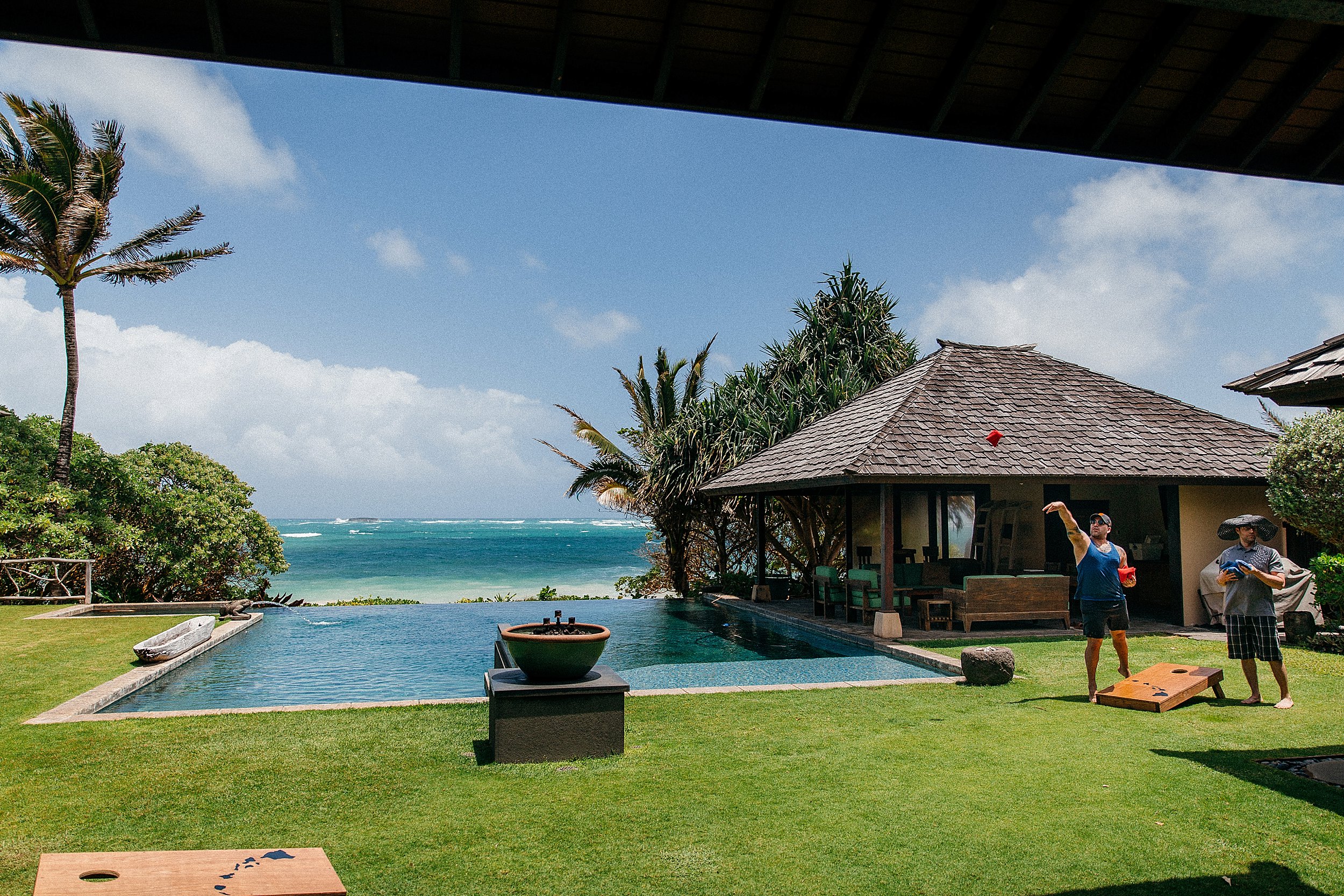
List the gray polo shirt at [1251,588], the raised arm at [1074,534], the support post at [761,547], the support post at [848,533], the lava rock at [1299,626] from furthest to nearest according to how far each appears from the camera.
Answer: the support post at [761,547], the support post at [848,533], the lava rock at [1299,626], the raised arm at [1074,534], the gray polo shirt at [1251,588]

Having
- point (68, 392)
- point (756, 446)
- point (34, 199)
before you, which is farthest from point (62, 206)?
point (756, 446)

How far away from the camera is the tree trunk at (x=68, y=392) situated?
18.0 m

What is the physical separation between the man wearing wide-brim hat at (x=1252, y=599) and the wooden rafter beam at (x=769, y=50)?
651 centimetres

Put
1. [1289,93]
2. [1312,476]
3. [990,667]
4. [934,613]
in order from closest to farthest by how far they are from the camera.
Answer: [1289,93] < [990,667] < [1312,476] < [934,613]

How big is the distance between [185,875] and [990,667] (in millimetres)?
8043

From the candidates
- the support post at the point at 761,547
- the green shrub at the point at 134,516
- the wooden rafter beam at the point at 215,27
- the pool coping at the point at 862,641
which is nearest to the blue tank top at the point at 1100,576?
the pool coping at the point at 862,641

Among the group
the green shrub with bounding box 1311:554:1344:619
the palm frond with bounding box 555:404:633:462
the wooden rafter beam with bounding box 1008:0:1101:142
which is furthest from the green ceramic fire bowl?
the palm frond with bounding box 555:404:633:462

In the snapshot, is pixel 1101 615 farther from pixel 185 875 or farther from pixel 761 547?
pixel 761 547

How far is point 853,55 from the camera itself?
318cm

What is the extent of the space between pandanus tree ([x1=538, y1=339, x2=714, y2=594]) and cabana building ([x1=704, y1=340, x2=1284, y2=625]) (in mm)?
3262

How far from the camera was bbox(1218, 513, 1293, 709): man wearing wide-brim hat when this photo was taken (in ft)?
23.8

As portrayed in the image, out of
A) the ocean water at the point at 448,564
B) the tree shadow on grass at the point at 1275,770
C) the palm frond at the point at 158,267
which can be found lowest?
the ocean water at the point at 448,564

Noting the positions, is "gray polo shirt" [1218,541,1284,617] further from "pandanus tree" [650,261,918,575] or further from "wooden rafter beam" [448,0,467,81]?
"pandanus tree" [650,261,918,575]

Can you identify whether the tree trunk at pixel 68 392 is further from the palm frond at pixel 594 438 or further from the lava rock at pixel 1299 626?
the lava rock at pixel 1299 626
